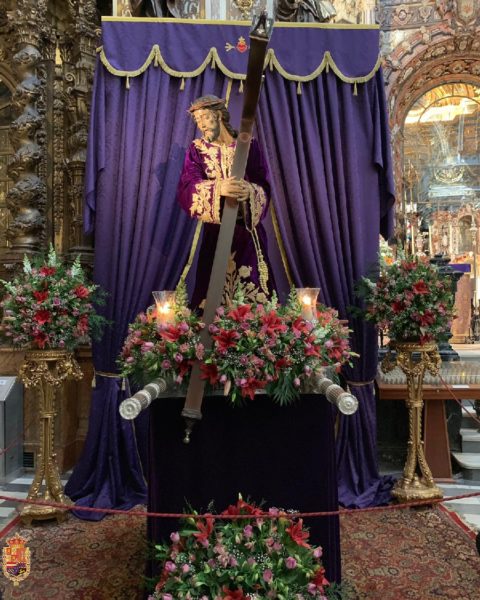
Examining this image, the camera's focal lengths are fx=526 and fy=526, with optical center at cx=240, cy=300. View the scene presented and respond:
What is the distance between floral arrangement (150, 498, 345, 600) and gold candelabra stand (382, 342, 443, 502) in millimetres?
2001

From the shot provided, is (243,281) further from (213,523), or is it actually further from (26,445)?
(26,445)

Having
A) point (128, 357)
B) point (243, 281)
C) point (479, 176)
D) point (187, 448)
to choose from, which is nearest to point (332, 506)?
point (187, 448)

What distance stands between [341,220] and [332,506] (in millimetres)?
2516

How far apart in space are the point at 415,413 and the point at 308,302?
2051 mm

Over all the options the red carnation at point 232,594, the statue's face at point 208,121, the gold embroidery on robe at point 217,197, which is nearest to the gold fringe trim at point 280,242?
the gold embroidery on robe at point 217,197

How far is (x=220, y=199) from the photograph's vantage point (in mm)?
3143

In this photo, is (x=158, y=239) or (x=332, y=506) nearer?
(x=332, y=506)

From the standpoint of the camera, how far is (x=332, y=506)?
2.43 m

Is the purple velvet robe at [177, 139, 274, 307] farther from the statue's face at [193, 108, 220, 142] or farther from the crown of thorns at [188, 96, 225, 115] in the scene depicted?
the crown of thorns at [188, 96, 225, 115]

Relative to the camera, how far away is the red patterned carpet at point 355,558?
2.84 metres

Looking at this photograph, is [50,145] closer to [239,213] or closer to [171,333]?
[239,213]

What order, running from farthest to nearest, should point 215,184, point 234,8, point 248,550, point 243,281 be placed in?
point 234,8 < point 243,281 < point 215,184 < point 248,550

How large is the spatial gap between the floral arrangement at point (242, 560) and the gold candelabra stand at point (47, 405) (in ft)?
6.46

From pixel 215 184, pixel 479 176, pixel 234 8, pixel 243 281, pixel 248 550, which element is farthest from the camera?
pixel 479 176
